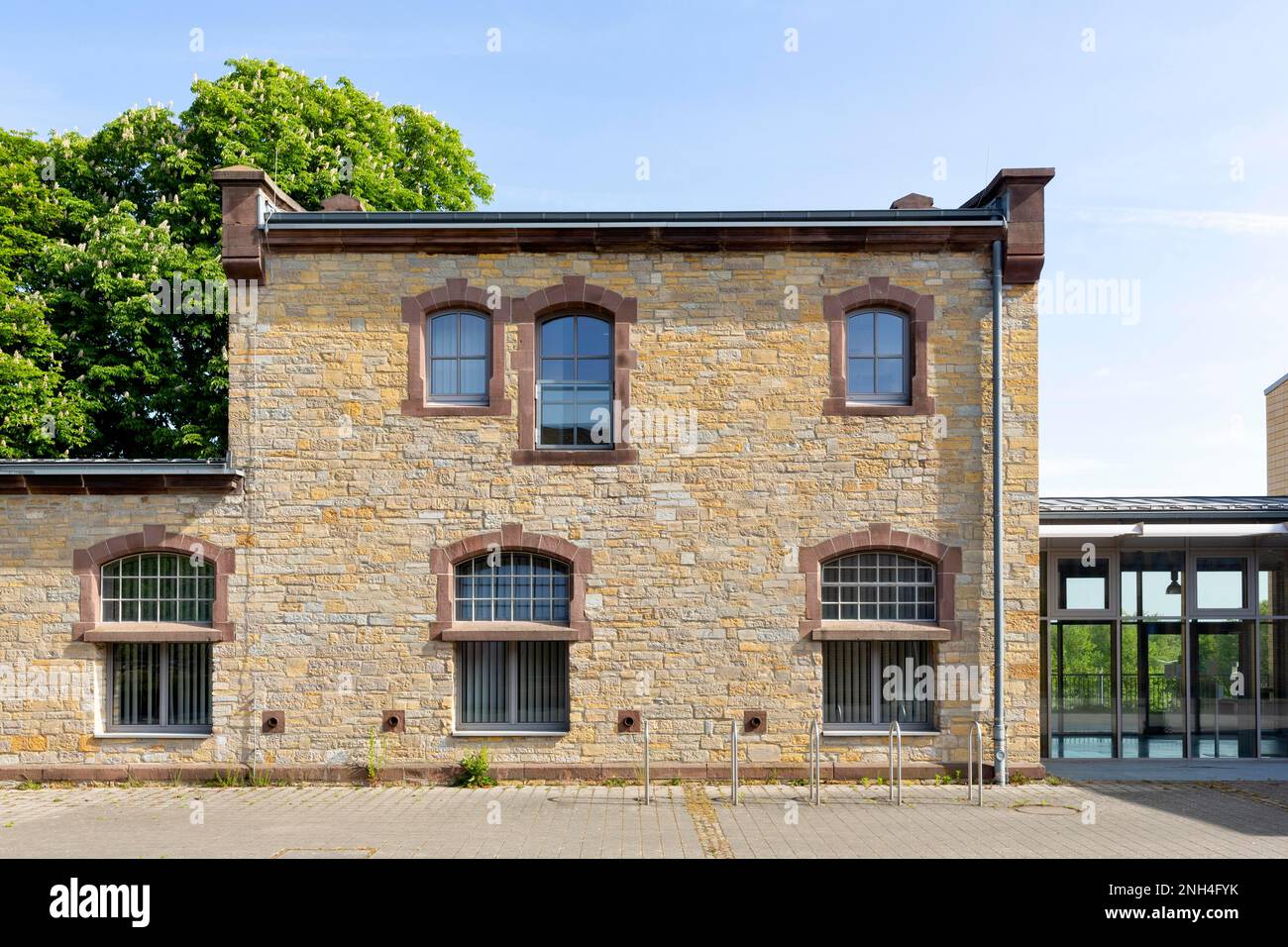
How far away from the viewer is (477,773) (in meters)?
13.3

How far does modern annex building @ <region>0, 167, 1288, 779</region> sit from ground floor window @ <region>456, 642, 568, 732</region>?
37 mm

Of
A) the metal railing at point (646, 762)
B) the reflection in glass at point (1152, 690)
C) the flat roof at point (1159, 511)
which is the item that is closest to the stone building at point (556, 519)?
the metal railing at point (646, 762)

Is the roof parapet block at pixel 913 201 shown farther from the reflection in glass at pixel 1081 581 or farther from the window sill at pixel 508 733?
the window sill at pixel 508 733

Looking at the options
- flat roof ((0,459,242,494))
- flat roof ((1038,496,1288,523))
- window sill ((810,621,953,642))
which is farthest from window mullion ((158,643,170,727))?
flat roof ((1038,496,1288,523))

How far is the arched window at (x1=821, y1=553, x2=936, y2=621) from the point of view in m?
13.8

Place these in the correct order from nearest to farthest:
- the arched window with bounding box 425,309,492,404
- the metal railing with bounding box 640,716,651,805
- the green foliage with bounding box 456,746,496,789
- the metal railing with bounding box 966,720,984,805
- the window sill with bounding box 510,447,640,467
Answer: the metal railing with bounding box 640,716,651,805 → the metal railing with bounding box 966,720,984,805 → the green foliage with bounding box 456,746,496,789 → the window sill with bounding box 510,447,640,467 → the arched window with bounding box 425,309,492,404

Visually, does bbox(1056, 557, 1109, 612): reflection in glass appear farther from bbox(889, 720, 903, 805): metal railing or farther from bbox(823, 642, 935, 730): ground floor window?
bbox(889, 720, 903, 805): metal railing

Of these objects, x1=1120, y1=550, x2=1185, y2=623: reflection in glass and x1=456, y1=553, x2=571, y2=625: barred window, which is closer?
x1=456, y1=553, x2=571, y2=625: barred window

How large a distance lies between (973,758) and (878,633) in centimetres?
198

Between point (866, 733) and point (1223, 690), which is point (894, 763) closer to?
point (866, 733)

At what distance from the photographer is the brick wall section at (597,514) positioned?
13.5 metres

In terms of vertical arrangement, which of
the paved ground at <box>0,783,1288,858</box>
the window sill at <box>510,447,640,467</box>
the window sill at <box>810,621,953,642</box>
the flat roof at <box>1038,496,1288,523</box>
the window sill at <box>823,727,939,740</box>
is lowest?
the paved ground at <box>0,783,1288,858</box>

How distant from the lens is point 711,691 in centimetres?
1346

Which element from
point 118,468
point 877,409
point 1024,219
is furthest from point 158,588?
point 1024,219
